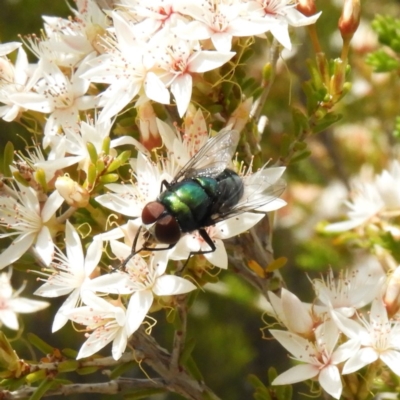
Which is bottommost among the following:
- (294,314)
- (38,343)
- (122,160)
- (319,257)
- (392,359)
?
(319,257)

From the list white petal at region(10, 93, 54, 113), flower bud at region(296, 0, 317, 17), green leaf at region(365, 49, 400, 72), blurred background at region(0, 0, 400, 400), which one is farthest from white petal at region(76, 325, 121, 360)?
blurred background at region(0, 0, 400, 400)

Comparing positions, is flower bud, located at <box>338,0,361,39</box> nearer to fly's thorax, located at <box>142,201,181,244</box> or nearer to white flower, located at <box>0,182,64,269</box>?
fly's thorax, located at <box>142,201,181,244</box>

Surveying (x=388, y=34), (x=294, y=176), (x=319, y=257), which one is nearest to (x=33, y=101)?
(x=388, y=34)

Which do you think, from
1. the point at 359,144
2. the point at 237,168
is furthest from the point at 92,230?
the point at 359,144

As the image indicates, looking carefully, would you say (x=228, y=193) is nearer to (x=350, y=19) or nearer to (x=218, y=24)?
(x=218, y=24)

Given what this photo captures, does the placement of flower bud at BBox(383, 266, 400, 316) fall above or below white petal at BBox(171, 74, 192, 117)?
below

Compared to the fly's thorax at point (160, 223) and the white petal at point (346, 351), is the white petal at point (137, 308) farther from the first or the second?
the white petal at point (346, 351)
